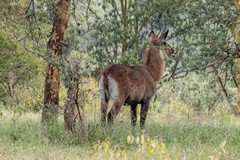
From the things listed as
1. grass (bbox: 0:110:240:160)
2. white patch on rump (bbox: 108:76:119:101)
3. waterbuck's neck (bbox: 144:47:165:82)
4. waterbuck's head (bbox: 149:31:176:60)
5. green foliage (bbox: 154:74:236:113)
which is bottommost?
green foliage (bbox: 154:74:236:113)

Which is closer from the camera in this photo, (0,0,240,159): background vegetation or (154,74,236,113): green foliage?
(0,0,240,159): background vegetation

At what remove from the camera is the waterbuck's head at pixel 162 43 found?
12008 mm

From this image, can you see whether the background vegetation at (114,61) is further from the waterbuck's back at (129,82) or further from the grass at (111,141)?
the waterbuck's back at (129,82)

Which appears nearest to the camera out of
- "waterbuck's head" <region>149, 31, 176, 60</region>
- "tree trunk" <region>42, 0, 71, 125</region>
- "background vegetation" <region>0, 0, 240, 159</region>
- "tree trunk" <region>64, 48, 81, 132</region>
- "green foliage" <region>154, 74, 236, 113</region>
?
"background vegetation" <region>0, 0, 240, 159</region>

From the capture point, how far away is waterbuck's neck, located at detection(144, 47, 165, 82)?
12010 mm

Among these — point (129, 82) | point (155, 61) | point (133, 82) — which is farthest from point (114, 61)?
Answer: point (129, 82)

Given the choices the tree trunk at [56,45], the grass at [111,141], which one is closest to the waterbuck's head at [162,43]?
the grass at [111,141]

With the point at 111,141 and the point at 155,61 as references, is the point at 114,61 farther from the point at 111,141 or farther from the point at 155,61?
the point at 111,141

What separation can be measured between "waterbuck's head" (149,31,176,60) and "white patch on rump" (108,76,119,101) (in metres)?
1.89

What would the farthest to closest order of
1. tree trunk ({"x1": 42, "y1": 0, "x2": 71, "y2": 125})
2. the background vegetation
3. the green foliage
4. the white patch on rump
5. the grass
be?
the green foliage → tree trunk ({"x1": 42, "y1": 0, "x2": 71, "y2": 125}) → the white patch on rump → the background vegetation → the grass

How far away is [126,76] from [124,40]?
203 inches

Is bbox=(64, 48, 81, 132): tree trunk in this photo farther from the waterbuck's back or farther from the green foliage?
the green foliage

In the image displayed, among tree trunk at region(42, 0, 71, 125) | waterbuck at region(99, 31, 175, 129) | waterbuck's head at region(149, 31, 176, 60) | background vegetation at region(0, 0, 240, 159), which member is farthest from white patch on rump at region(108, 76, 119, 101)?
waterbuck's head at region(149, 31, 176, 60)

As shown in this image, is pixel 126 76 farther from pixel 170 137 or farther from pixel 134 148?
pixel 134 148
